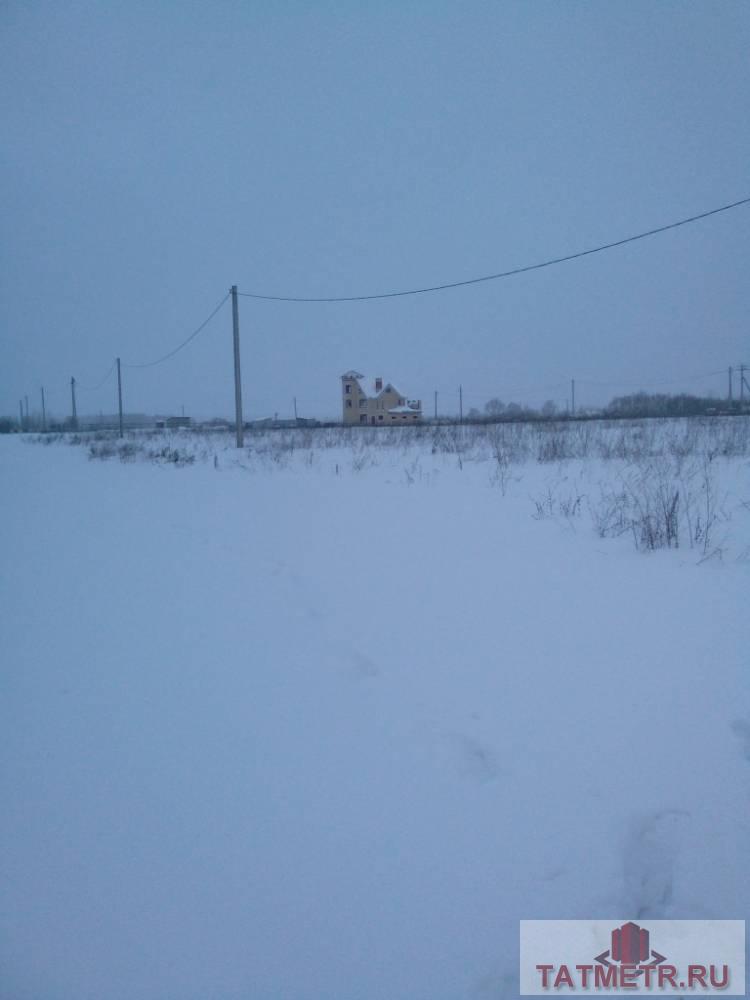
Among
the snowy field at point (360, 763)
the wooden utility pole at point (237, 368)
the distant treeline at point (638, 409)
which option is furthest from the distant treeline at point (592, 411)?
the snowy field at point (360, 763)

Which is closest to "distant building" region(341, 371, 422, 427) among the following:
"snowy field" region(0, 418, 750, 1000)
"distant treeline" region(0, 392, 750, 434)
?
"distant treeline" region(0, 392, 750, 434)

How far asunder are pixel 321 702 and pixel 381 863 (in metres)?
0.91

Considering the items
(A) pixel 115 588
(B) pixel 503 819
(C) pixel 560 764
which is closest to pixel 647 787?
(C) pixel 560 764

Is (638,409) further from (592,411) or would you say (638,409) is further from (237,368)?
(237,368)

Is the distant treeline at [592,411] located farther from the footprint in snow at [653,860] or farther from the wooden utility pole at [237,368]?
the footprint in snow at [653,860]

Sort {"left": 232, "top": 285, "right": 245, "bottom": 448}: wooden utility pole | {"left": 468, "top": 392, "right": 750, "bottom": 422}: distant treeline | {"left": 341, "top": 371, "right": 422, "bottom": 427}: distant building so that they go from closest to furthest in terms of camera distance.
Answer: {"left": 232, "top": 285, "right": 245, "bottom": 448}: wooden utility pole < {"left": 468, "top": 392, "right": 750, "bottom": 422}: distant treeline < {"left": 341, "top": 371, "right": 422, "bottom": 427}: distant building

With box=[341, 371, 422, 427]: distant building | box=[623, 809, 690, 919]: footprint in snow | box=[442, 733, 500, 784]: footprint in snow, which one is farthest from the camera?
box=[341, 371, 422, 427]: distant building

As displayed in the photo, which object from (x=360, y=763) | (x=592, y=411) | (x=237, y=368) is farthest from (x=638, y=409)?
(x=360, y=763)

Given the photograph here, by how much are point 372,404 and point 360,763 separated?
176 feet

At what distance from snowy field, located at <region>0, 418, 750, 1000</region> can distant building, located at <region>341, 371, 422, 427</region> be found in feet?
164
